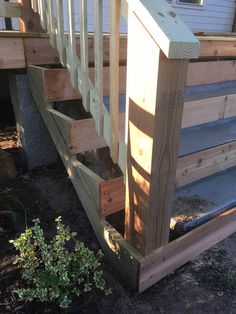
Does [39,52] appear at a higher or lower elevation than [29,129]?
higher

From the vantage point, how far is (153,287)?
1759 millimetres

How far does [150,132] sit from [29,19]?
1906 millimetres

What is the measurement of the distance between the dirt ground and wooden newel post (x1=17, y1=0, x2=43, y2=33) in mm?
1557

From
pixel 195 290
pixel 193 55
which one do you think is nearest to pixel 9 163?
pixel 195 290

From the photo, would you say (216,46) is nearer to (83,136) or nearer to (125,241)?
(83,136)

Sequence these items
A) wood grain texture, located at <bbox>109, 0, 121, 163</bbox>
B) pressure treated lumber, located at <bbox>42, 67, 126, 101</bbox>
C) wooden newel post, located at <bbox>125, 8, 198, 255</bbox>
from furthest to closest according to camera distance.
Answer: pressure treated lumber, located at <bbox>42, 67, 126, 101</bbox> → wood grain texture, located at <bbox>109, 0, 121, 163</bbox> → wooden newel post, located at <bbox>125, 8, 198, 255</bbox>

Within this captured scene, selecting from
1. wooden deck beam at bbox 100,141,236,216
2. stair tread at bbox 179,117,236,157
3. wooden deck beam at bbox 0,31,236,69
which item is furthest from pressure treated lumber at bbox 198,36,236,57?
wooden deck beam at bbox 100,141,236,216

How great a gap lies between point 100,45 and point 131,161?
0.60m

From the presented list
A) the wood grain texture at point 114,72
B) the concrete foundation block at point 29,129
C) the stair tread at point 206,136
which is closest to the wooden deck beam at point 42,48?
the concrete foundation block at point 29,129

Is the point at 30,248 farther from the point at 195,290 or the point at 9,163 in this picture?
the point at 9,163

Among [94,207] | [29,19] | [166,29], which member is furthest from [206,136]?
[29,19]

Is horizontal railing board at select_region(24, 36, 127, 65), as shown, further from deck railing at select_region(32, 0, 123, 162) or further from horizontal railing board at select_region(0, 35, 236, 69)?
deck railing at select_region(32, 0, 123, 162)

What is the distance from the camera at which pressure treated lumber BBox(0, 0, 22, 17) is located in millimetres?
2518

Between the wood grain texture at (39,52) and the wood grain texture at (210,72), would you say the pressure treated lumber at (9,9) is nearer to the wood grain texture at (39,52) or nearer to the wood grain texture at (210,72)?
the wood grain texture at (39,52)
